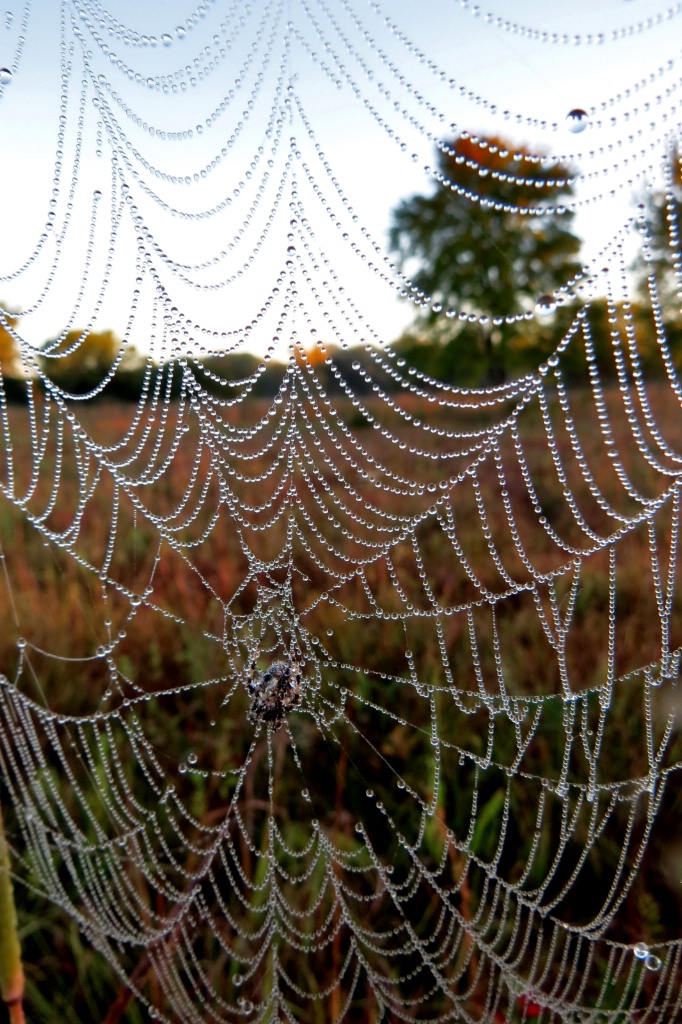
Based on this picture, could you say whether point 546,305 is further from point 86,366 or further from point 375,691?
point 86,366

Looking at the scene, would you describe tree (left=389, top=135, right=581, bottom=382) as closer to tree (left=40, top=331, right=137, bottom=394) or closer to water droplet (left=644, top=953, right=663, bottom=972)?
tree (left=40, top=331, right=137, bottom=394)

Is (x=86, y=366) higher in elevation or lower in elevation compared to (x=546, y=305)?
higher

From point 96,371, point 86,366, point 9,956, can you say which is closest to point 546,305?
point 9,956

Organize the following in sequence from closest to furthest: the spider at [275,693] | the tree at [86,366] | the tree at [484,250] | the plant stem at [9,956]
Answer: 1. the plant stem at [9,956]
2. the spider at [275,693]
3. the tree at [86,366]
4. the tree at [484,250]

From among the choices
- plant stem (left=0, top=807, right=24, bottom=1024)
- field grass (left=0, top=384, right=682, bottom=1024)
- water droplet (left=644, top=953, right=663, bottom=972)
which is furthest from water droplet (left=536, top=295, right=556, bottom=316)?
plant stem (left=0, top=807, right=24, bottom=1024)

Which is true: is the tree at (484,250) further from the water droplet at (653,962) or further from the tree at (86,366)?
the water droplet at (653,962)

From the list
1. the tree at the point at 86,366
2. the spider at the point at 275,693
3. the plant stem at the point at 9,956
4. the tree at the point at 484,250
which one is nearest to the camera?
the plant stem at the point at 9,956

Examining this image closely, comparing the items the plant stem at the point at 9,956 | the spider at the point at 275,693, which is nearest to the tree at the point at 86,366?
the spider at the point at 275,693
